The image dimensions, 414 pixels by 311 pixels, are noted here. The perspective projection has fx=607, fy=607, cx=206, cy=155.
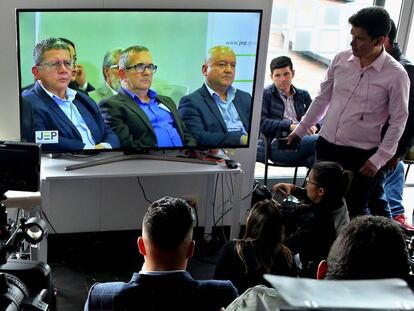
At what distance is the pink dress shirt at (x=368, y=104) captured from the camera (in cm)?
332

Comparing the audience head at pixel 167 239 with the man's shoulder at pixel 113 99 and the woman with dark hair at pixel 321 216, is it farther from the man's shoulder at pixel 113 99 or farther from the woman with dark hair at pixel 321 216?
the man's shoulder at pixel 113 99

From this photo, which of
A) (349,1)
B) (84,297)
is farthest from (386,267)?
(349,1)

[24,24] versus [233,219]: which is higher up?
[24,24]

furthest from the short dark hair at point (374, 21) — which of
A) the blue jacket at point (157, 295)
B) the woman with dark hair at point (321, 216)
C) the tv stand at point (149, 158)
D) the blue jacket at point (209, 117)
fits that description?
the blue jacket at point (157, 295)

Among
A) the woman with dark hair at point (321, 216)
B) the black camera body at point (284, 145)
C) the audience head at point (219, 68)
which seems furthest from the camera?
the black camera body at point (284, 145)

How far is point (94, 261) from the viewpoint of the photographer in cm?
377

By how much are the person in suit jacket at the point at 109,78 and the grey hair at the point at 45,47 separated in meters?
0.25

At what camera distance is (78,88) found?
3.46 m

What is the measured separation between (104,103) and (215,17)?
2.70ft

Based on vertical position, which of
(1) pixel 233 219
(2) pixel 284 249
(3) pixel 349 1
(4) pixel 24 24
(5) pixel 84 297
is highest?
(3) pixel 349 1

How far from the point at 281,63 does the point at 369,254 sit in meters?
3.11

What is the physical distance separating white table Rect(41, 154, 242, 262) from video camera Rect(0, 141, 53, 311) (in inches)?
49.6

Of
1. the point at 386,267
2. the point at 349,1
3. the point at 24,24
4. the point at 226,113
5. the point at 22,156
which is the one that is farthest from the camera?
the point at 349,1

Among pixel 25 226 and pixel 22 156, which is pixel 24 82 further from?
pixel 25 226
